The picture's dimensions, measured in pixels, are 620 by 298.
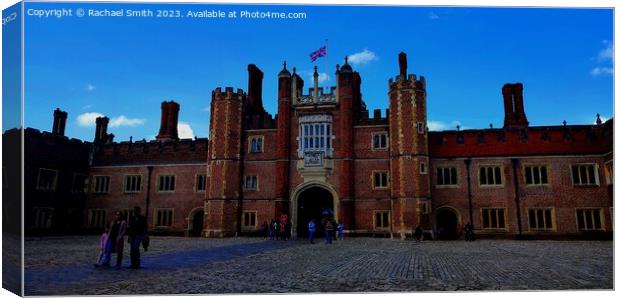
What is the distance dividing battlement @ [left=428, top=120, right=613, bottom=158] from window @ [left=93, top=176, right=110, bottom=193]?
22712 mm

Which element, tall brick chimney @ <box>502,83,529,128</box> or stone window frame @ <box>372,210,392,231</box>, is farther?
tall brick chimney @ <box>502,83,529,128</box>

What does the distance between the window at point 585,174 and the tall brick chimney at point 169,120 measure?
2960 centimetres

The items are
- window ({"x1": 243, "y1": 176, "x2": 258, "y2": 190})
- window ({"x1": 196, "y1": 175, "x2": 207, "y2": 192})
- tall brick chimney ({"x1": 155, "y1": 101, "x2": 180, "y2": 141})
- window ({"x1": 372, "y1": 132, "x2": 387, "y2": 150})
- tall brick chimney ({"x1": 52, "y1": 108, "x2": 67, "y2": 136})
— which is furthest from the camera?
tall brick chimney ({"x1": 155, "y1": 101, "x2": 180, "y2": 141})

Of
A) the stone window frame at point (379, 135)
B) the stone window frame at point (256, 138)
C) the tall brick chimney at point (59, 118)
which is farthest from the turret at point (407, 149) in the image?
the tall brick chimney at point (59, 118)

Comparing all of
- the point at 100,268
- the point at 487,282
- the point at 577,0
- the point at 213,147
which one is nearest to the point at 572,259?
the point at 487,282

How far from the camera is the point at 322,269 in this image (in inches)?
442

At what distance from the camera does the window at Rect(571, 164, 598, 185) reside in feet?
86.5

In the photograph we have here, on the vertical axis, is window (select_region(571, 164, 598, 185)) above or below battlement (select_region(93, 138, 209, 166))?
below

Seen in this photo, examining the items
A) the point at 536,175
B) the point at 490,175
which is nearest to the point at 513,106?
the point at 536,175

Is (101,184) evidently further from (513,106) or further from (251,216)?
(513,106)

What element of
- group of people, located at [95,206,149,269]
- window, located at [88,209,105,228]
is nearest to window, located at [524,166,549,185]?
group of people, located at [95,206,149,269]

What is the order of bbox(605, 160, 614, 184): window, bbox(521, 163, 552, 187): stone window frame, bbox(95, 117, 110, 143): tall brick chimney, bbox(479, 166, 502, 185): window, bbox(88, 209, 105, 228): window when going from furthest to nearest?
bbox(95, 117, 110, 143): tall brick chimney
bbox(479, 166, 502, 185): window
bbox(521, 163, 552, 187): stone window frame
bbox(605, 160, 614, 184): window
bbox(88, 209, 105, 228): window

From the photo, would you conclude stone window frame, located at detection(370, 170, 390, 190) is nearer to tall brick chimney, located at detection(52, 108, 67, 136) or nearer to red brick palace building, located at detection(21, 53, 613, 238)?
red brick palace building, located at detection(21, 53, 613, 238)

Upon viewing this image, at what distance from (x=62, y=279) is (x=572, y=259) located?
13.7 m
